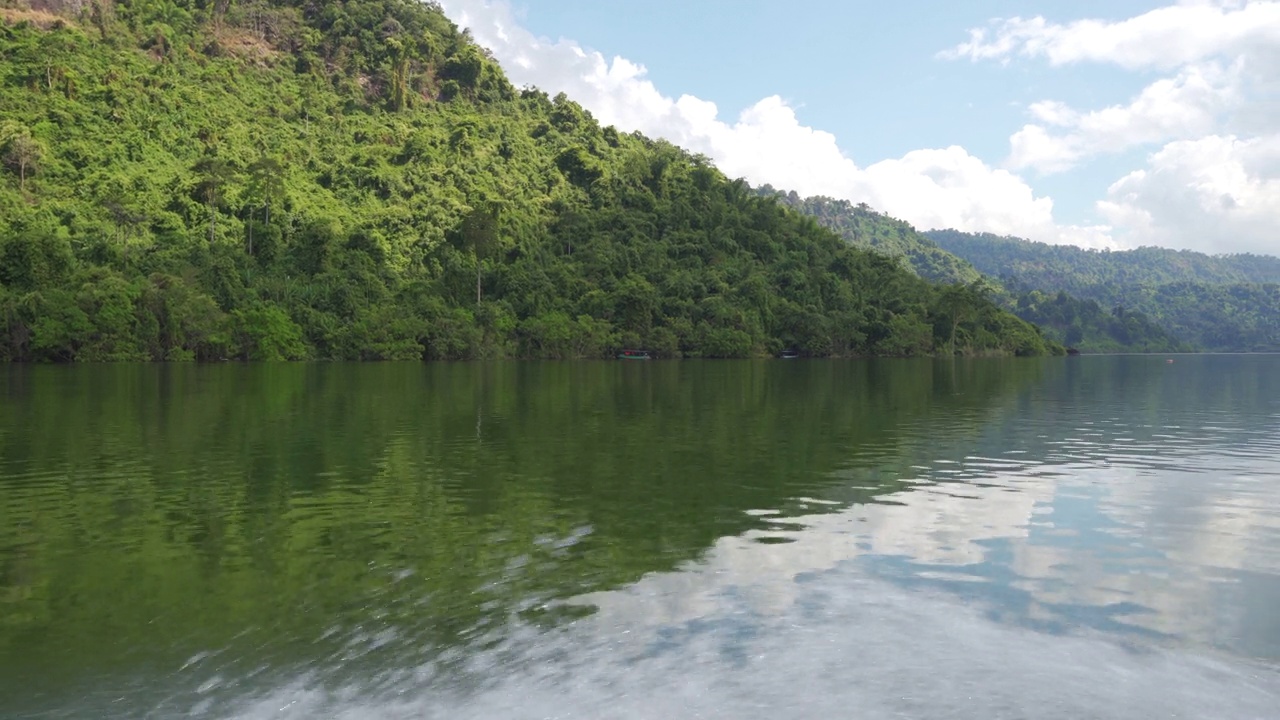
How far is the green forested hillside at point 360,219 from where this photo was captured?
95.2 metres

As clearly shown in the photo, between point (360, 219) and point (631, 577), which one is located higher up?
point (360, 219)

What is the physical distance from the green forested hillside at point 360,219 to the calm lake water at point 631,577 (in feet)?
248

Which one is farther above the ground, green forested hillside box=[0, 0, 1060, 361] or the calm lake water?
green forested hillside box=[0, 0, 1060, 361]

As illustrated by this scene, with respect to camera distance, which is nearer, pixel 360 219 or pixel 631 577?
pixel 631 577

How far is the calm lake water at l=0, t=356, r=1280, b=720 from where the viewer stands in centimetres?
784

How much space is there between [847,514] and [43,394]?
38.9m

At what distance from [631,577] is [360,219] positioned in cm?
12634

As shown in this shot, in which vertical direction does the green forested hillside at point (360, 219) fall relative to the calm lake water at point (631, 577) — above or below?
above

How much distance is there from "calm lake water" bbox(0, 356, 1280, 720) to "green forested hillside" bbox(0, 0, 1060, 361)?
75.4m

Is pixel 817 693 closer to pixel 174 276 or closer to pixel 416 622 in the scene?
→ pixel 416 622

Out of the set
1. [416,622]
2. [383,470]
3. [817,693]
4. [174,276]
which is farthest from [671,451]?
[174,276]

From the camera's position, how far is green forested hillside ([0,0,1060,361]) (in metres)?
95.2

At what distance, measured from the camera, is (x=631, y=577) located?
37.1ft

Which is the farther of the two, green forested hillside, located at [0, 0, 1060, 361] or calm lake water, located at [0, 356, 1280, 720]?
Result: green forested hillside, located at [0, 0, 1060, 361]
